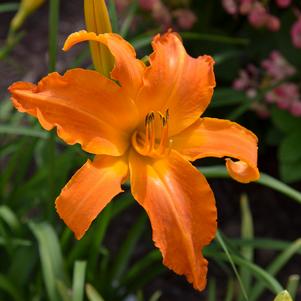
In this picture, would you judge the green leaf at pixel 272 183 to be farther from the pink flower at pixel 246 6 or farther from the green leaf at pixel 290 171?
the pink flower at pixel 246 6

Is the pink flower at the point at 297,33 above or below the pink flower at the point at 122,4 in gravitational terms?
above

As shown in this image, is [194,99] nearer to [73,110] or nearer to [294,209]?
[73,110]

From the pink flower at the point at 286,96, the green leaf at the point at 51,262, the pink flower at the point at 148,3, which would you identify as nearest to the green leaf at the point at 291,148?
the pink flower at the point at 286,96

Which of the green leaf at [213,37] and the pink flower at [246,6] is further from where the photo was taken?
the pink flower at [246,6]

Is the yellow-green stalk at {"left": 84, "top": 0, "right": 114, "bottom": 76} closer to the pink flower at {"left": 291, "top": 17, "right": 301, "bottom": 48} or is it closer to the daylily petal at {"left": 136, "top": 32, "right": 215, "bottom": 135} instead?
the daylily petal at {"left": 136, "top": 32, "right": 215, "bottom": 135}

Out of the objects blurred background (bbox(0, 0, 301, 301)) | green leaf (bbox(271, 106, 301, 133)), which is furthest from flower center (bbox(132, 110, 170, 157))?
green leaf (bbox(271, 106, 301, 133))
